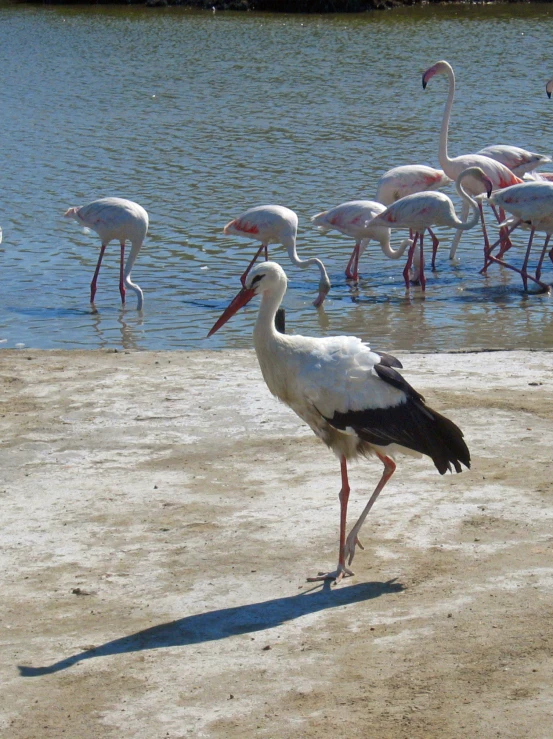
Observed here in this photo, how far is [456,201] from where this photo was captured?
1526 centimetres

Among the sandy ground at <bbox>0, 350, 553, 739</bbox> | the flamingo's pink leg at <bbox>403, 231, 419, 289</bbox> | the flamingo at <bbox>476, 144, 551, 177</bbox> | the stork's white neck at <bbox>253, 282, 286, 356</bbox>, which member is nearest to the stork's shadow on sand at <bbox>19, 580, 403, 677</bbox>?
the sandy ground at <bbox>0, 350, 553, 739</bbox>

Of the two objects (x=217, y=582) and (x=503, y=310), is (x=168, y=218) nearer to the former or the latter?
(x=503, y=310)

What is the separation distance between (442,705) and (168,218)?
11.2m

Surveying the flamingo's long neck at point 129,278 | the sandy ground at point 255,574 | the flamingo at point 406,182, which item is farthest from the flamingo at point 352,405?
the flamingo at point 406,182

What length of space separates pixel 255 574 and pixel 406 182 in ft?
29.3

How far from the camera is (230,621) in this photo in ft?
14.7

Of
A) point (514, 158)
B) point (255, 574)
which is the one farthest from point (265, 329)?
point (514, 158)

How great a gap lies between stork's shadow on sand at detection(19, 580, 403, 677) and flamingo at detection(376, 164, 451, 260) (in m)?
8.64

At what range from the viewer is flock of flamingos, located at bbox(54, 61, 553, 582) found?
490cm

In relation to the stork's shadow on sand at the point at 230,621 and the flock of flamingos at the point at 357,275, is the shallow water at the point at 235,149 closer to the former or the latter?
the flock of flamingos at the point at 357,275

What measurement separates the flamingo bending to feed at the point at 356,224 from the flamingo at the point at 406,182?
667 mm

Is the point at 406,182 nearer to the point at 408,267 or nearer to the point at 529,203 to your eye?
the point at 408,267

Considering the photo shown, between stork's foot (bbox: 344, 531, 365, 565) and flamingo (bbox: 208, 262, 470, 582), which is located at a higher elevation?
flamingo (bbox: 208, 262, 470, 582)

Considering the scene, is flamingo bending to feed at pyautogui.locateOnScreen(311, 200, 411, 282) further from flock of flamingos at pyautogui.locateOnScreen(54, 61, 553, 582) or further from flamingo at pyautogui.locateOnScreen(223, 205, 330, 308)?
flamingo at pyautogui.locateOnScreen(223, 205, 330, 308)
